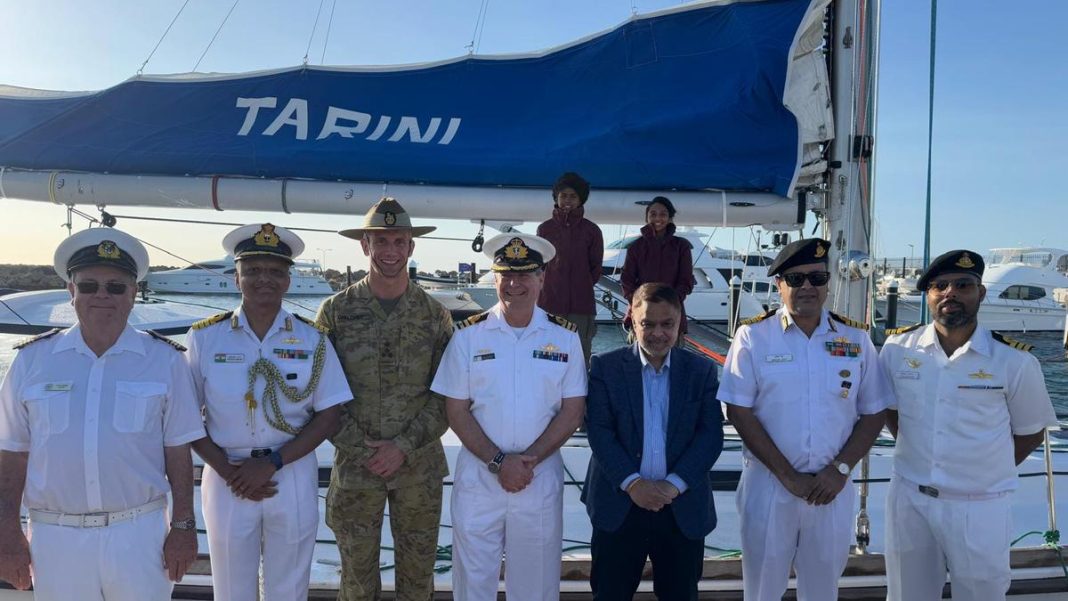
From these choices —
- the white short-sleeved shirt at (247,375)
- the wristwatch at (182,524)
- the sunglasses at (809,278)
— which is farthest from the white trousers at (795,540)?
the wristwatch at (182,524)

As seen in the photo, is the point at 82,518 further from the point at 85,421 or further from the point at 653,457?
the point at 653,457

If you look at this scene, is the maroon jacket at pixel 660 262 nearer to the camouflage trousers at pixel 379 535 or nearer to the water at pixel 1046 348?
the camouflage trousers at pixel 379 535

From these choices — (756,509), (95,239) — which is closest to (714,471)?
(756,509)

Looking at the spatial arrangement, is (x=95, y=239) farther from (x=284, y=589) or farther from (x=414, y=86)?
(x=414, y=86)

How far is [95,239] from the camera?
7.29ft

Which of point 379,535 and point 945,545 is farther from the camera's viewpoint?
point 379,535

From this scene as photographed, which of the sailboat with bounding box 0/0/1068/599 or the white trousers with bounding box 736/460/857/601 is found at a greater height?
the sailboat with bounding box 0/0/1068/599

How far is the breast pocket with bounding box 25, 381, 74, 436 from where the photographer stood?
2.13m

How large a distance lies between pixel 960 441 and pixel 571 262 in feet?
6.90

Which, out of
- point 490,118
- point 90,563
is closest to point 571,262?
point 490,118

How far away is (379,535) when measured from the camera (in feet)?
9.23

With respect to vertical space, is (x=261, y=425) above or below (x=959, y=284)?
below

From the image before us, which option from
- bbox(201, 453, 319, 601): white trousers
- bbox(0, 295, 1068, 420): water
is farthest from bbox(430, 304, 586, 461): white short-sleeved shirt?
bbox(0, 295, 1068, 420): water

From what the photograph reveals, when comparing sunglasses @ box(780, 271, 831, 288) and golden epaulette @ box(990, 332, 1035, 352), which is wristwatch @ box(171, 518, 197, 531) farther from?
golden epaulette @ box(990, 332, 1035, 352)
